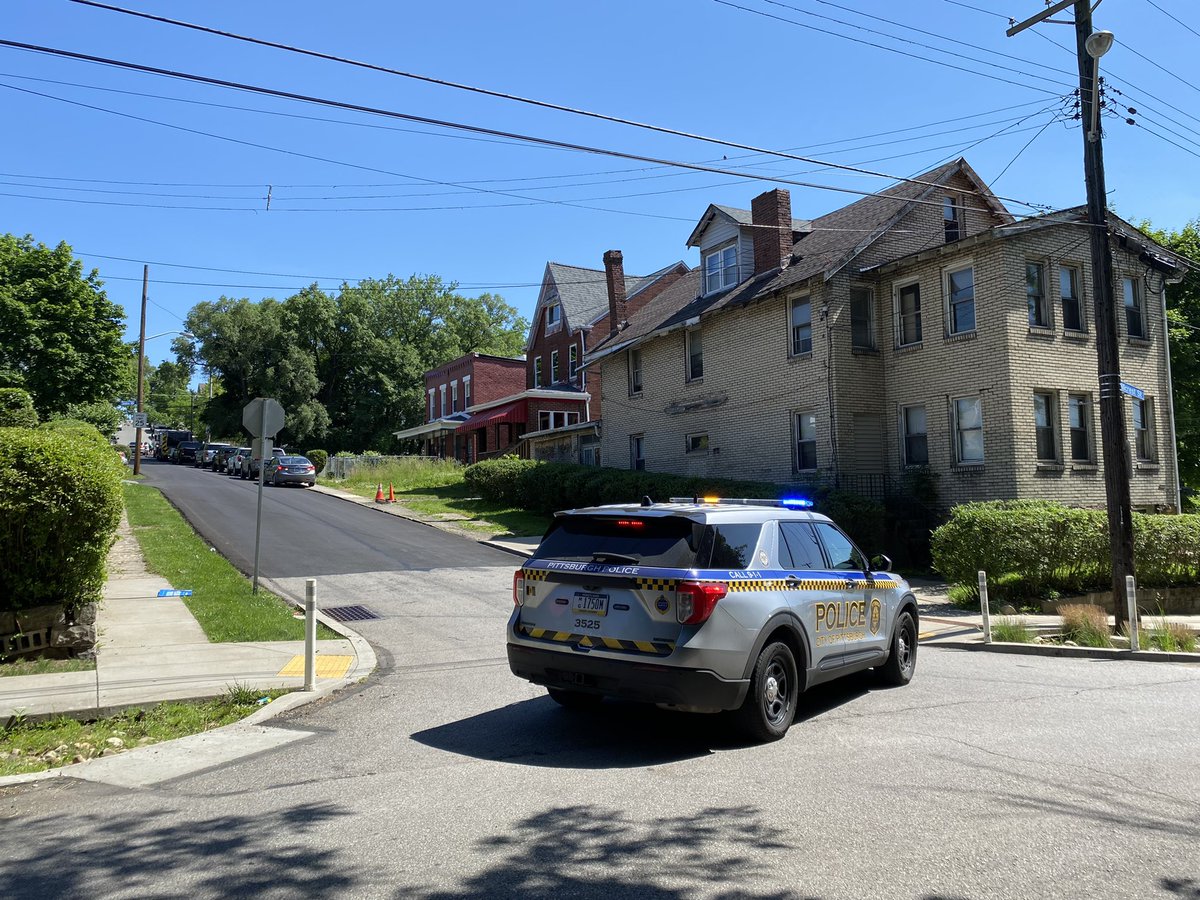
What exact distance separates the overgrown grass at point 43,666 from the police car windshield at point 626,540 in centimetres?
519

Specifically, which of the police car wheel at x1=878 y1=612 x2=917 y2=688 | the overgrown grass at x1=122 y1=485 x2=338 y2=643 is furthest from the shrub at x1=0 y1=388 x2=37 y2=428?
the police car wheel at x1=878 y1=612 x2=917 y2=688

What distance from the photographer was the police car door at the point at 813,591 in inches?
268

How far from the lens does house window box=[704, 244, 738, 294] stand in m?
26.2

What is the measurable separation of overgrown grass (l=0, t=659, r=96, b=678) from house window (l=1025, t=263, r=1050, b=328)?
1948cm

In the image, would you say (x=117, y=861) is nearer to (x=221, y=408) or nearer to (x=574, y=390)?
(x=574, y=390)

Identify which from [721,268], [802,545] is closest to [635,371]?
[721,268]

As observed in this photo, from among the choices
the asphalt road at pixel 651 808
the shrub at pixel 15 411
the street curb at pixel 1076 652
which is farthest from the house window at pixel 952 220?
the shrub at pixel 15 411

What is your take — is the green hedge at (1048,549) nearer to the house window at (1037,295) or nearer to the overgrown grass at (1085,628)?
the overgrown grass at (1085,628)

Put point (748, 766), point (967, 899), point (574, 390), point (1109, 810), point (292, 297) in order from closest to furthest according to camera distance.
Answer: point (967, 899) < point (1109, 810) < point (748, 766) < point (574, 390) < point (292, 297)

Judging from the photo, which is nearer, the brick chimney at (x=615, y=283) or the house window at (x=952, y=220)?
the house window at (x=952, y=220)

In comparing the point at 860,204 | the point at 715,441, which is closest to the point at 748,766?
the point at 715,441

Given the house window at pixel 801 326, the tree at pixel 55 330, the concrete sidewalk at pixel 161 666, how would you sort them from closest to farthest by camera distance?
the concrete sidewalk at pixel 161 666 → the house window at pixel 801 326 → the tree at pixel 55 330

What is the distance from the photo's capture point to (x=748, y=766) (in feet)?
18.8

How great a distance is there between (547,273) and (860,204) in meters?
20.7
